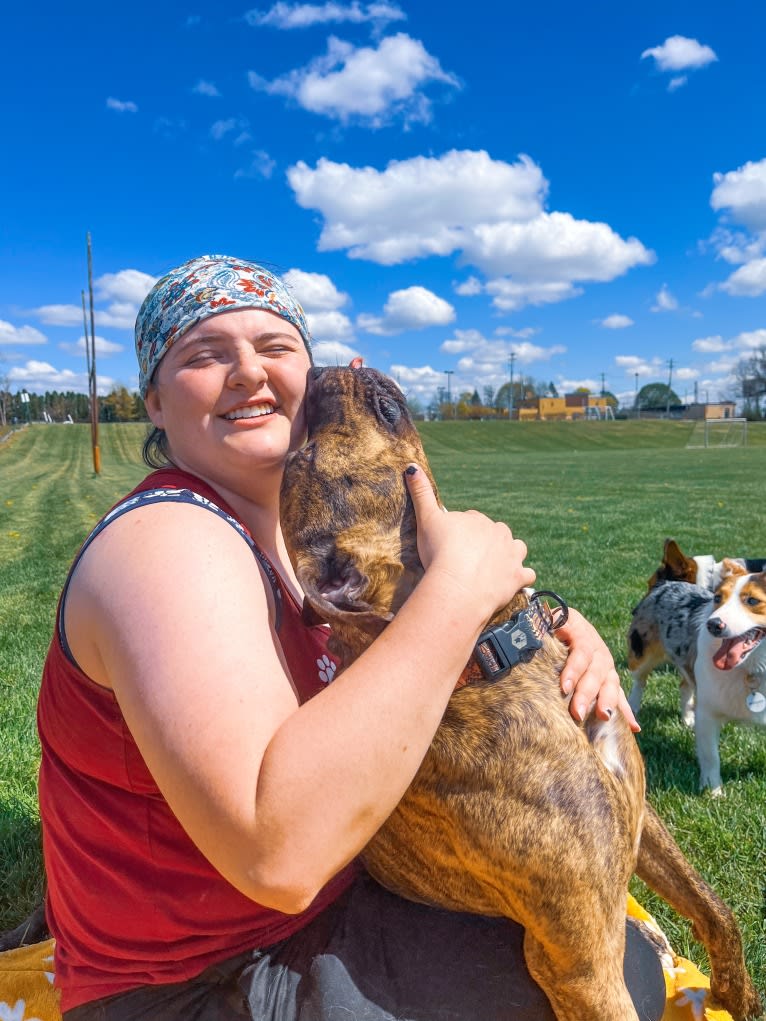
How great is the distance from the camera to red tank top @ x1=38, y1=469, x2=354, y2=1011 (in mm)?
1666

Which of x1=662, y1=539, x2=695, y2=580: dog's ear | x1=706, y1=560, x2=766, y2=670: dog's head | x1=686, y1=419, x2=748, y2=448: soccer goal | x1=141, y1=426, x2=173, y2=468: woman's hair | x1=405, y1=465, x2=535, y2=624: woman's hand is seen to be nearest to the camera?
x1=405, y1=465, x2=535, y2=624: woman's hand

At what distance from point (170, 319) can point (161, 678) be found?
3.56 ft

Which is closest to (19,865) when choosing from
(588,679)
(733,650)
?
(588,679)

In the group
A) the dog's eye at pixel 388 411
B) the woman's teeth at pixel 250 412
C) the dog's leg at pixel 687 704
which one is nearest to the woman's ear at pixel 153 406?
the woman's teeth at pixel 250 412

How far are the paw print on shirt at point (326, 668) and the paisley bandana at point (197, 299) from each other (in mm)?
952

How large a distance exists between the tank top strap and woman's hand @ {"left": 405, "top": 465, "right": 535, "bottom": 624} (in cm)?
37

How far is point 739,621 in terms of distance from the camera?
4.36 m

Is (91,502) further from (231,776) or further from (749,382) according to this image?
(749,382)

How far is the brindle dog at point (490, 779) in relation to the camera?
5.57 ft

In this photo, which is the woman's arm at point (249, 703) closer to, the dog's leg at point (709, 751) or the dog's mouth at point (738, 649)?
the dog's mouth at point (738, 649)

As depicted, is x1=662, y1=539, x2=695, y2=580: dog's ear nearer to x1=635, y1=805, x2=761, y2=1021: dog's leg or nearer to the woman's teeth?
x1=635, y1=805, x2=761, y2=1021: dog's leg

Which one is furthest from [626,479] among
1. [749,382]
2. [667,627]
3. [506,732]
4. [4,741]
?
[749,382]

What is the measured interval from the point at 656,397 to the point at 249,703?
12472 cm

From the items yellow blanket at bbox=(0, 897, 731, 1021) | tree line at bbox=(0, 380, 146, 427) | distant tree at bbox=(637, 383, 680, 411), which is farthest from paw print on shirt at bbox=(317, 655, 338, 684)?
distant tree at bbox=(637, 383, 680, 411)
